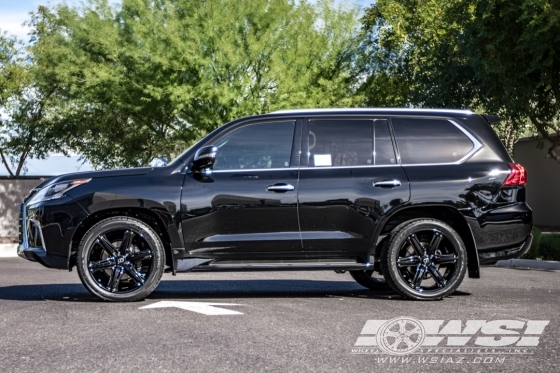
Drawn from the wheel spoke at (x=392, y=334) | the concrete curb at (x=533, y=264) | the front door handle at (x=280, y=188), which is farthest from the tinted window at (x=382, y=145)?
the concrete curb at (x=533, y=264)

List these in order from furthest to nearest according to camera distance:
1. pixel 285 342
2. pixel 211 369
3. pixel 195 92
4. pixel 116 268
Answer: pixel 195 92
pixel 116 268
pixel 285 342
pixel 211 369

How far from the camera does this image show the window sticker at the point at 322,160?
1016 centimetres

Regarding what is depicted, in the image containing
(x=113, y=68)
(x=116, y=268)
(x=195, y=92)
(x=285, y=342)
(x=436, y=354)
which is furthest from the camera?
(x=113, y=68)

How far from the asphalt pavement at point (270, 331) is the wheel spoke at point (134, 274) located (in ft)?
0.75

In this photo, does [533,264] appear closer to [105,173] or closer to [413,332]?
[105,173]

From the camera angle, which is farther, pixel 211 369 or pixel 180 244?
pixel 180 244

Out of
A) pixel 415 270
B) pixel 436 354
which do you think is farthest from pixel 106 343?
pixel 415 270

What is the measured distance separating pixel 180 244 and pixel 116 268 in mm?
651

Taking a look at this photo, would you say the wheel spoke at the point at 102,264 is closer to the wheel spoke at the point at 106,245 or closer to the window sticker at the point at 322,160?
the wheel spoke at the point at 106,245

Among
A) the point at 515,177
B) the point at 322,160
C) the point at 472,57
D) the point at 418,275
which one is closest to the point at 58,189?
the point at 322,160

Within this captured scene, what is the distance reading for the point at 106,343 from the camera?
23.7 feet

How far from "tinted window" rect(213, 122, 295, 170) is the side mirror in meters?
0.20

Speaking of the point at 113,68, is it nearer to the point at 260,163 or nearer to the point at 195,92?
the point at 195,92

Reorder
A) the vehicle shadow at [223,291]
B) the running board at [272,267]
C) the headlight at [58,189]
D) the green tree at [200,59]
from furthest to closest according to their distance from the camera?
the green tree at [200,59], the vehicle shadow at [223,291], the headlight at [58,189], the running board at [272,267]
